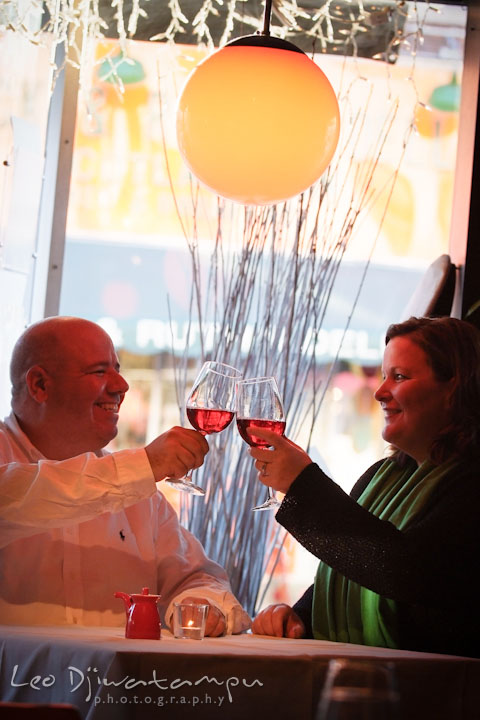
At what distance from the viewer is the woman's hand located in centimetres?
189

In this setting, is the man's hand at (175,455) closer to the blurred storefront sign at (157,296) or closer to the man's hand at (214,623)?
the man's hand at (214,623)

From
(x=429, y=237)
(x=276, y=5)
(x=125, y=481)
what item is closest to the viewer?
(x=125, y=481)

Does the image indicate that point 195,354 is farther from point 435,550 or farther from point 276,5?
point 435,550

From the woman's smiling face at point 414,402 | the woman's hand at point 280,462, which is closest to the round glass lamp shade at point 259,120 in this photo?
the woman's smiling face at point 414,402

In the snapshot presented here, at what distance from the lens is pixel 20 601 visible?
7.14 feet

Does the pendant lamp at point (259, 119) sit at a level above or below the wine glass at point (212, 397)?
above

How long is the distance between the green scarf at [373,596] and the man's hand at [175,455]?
50 centimetres

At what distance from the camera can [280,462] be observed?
1.90m

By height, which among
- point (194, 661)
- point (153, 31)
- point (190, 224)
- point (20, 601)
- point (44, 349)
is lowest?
point (20, 601)

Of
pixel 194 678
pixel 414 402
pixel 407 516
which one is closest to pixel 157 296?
pixel 414 402

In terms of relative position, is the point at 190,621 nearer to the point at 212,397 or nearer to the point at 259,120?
the point at 212,397

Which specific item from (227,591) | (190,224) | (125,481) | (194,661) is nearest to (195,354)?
(190,224)

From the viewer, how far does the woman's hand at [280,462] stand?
1.89m

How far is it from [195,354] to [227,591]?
1414 millimetres
